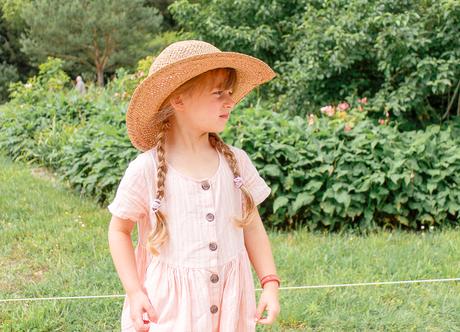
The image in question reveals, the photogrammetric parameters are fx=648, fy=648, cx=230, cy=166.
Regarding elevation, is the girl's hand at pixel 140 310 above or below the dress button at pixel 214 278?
below

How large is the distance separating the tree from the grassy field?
63.3 feet

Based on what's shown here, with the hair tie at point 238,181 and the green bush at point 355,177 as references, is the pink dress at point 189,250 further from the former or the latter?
the green bush at point 355,177

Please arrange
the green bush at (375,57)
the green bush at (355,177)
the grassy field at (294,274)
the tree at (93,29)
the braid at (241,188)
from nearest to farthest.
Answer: the braid at (241,188) → the grassy field at (294,274) → the green bush at (355,177) → the green bush at (375,57) → the tree at (93,29)

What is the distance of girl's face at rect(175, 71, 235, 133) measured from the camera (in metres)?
1.69

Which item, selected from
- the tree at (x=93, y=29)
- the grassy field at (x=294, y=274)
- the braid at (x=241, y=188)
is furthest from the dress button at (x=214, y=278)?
the tree at (x=93, y=29)

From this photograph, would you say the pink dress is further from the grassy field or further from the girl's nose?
the grassy field

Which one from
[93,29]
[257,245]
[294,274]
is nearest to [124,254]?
[257,245]

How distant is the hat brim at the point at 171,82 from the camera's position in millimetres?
1641

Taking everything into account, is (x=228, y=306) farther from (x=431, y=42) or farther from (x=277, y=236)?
(x=431, y=42)

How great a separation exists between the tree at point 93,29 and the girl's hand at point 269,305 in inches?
861

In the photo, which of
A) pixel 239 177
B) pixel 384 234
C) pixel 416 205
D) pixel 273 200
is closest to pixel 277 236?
pixel 273 200

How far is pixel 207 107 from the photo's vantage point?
5.55 ft

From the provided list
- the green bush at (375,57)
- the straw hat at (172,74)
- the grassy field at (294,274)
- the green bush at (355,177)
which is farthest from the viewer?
the green bush at (375,57)

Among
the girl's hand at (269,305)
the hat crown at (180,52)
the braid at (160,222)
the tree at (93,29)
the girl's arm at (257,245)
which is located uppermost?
the tree at (93,29)
